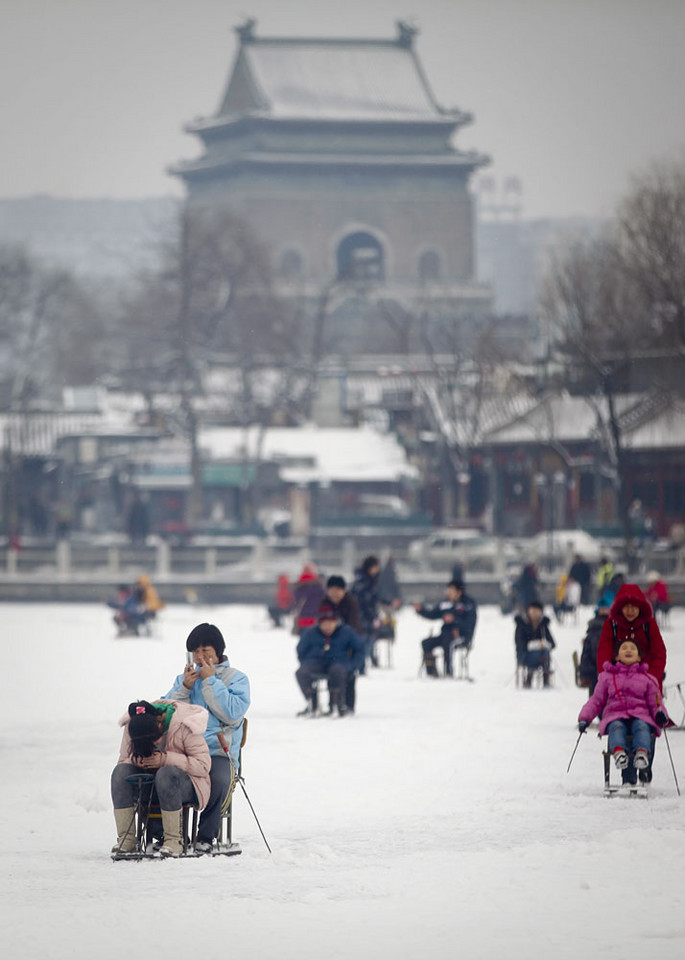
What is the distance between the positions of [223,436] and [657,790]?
41913 millimetres

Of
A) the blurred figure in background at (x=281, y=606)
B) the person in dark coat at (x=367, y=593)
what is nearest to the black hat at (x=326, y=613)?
the person in dark coat at (x=367, y=593)

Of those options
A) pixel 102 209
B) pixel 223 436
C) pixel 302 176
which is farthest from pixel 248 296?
pixel 102 209

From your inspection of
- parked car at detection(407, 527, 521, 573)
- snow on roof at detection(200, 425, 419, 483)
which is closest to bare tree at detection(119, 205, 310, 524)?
snow on roof at detection(200, 425, 419, 483)

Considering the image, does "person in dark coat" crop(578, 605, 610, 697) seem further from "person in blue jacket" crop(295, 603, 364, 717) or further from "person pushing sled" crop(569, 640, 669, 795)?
"person pushing sled" crop(569, 640, 669, 795)

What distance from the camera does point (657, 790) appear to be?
11438mm

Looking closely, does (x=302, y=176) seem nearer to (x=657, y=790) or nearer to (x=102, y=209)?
(x=657, y=790)

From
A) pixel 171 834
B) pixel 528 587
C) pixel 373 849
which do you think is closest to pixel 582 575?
pixel 528 587

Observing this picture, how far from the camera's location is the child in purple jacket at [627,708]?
36.4ft

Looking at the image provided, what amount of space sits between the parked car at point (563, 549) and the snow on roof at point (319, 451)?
10849 mm

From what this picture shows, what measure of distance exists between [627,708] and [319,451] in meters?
39.9

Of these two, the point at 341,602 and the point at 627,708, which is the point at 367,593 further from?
the point at 627,708

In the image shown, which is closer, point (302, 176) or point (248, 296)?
point (248, 296)

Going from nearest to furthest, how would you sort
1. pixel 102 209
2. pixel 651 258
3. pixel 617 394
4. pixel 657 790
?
pixel 657 790
pixel 651 258
pixel 617 394
pixel 102 209

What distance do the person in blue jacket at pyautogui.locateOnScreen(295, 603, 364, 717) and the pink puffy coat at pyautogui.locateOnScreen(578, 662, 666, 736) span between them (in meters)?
4.17
